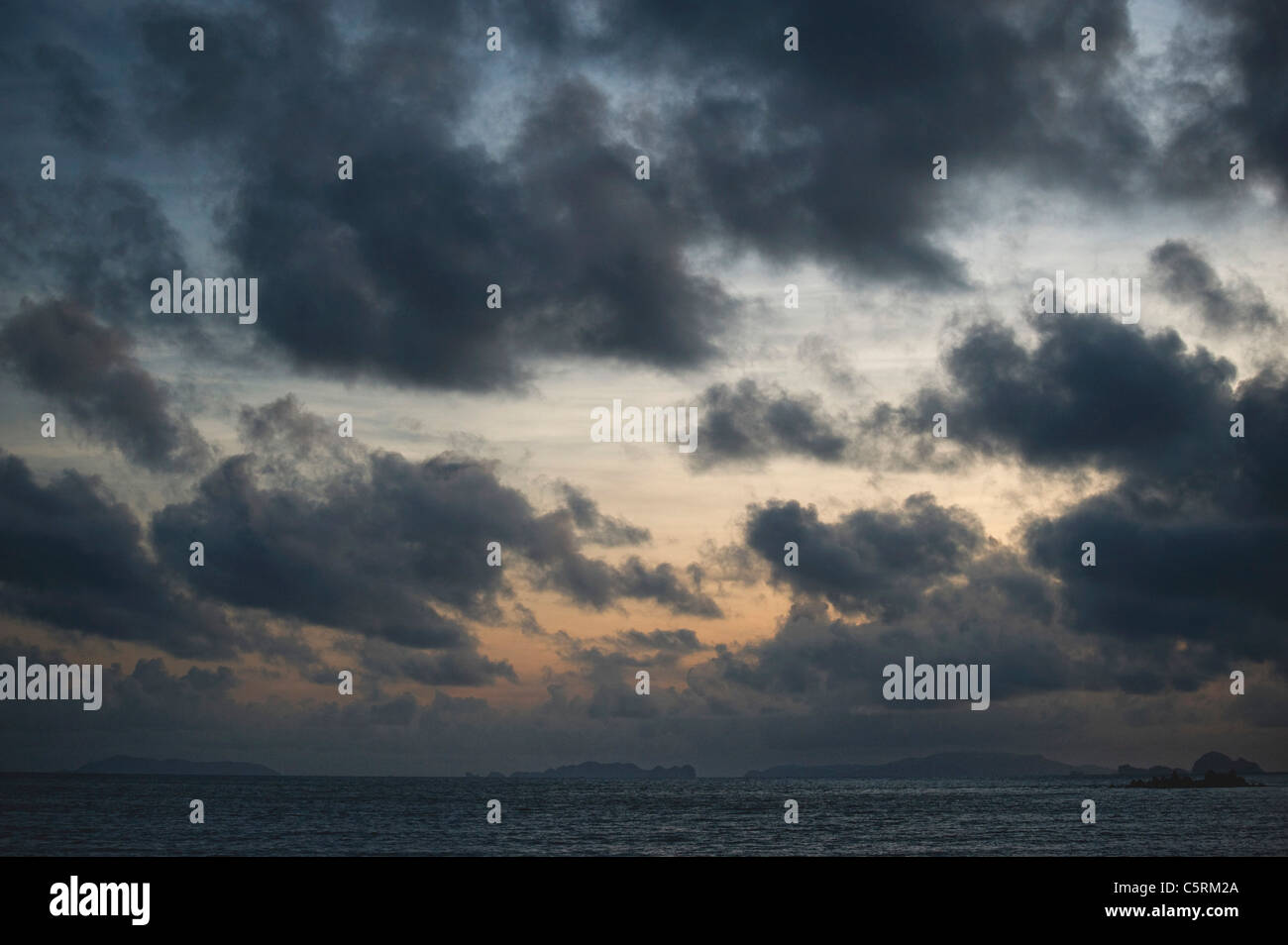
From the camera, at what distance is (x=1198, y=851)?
74875mm

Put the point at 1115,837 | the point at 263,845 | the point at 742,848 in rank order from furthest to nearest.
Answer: the point at 1115,837, the point at 263,845, the point at 742,848
